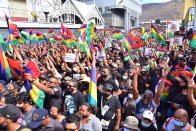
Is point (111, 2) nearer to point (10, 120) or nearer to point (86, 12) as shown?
point (86, 12)

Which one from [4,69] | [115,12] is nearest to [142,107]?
[4,69]

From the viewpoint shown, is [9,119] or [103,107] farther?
[103,107]

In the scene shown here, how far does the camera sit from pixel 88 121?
2895 mm

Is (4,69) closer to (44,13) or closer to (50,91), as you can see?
(50,91)

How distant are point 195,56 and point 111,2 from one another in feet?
165

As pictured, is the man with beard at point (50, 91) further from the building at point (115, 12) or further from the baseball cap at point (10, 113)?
the building at point (115, 12)

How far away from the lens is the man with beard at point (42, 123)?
105 inches

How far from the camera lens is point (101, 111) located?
11.1 feet

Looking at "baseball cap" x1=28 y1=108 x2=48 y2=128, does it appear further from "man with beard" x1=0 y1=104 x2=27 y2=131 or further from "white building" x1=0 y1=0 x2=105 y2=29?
"white building" x1=0 y1=0 x2=105 y2=29

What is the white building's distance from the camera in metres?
18.6

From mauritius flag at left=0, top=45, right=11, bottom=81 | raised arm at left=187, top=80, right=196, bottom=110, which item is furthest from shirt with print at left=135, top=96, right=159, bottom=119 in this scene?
mauritius flag at left=0, top=45, right=11, bottom=81

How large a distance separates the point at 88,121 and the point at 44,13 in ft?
66.7

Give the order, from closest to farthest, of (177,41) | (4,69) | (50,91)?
(50,91), (4,69), (177,41)

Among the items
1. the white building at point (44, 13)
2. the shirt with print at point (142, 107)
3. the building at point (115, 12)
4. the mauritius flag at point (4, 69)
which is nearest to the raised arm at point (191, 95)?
the shirt with print at point (142, 107)
